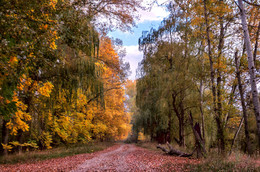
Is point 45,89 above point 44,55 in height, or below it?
below

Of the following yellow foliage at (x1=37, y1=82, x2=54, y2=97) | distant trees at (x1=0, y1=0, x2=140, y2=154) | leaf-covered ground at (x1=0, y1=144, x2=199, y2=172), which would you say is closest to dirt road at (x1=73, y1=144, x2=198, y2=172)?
leaf-covered ground at (x1=0, y1=144, x2=199, y2=172)

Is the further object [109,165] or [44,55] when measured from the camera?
[109,165]

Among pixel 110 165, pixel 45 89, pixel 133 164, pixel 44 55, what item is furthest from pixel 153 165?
pixel 44 55

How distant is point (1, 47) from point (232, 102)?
8223 millimetres

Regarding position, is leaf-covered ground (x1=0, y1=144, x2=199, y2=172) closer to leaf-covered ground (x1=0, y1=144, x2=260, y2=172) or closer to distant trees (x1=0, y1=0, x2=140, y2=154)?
leaf-covered ground (x1=0, y1=144, x2=260, y2=172)

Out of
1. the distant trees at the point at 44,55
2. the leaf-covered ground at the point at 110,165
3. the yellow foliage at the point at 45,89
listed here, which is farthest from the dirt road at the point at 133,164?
the yellow foliage at the point at 45,89

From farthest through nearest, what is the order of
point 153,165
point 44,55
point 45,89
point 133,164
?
point 133,164 < point 153,165 < point 45,89 < point 44,55

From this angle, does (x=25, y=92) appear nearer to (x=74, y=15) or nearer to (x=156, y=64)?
(x=74, y=15)

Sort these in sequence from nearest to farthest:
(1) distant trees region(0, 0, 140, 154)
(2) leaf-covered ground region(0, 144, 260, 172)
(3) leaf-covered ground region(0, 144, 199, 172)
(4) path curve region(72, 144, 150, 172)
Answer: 1. (1) distant trees region(0, 0, 140, 154)
2. (2) leaf-covered ground region(0, 144, 260, 172)
3. (4) path curve region(72, 144, 150, 172)
4. (3) leaf-covered ground region(0, 144, 199, 172)

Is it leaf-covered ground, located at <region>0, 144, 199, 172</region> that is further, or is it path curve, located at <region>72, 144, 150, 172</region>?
leaf-covered ground, located at <region>0, 144, 199, 172</region>

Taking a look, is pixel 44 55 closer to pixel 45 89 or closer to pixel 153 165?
pixel 45 89

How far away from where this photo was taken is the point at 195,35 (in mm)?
9625

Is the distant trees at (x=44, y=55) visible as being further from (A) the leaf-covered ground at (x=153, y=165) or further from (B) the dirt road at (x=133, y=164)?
(B) the dirt road at (x=133, y=164)

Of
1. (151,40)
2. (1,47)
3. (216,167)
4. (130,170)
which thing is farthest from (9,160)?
(151,40)
